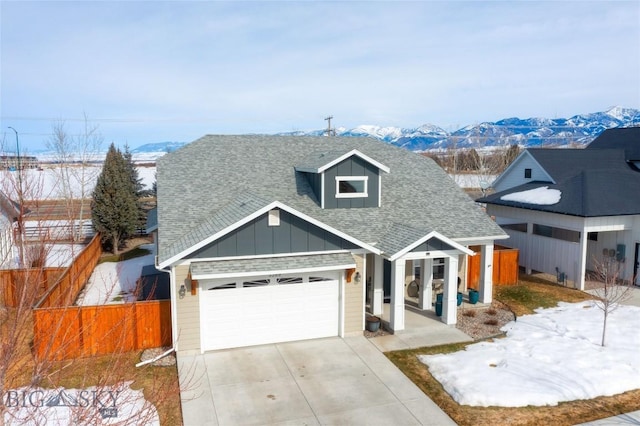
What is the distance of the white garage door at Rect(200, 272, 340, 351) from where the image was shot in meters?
14.7

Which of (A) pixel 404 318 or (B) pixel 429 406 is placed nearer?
(B) pixel 429 406

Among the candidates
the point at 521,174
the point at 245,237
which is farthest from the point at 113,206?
the point at 521,174

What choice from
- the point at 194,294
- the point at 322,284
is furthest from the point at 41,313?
the point at 322,284

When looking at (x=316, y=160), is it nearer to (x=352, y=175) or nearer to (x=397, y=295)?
(x=352, y=175)

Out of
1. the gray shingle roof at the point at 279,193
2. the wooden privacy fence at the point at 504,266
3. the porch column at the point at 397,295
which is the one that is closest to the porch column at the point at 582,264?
the wooden privacy fence at the point at 504,266

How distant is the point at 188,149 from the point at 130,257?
35.6 ft

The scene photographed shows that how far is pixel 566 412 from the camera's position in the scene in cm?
1127

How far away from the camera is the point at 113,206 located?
30219mm

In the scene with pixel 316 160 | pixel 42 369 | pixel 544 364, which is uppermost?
pixel 316 160

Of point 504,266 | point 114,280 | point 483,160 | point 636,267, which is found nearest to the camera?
point 504,266

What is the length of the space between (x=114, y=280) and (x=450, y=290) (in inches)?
637

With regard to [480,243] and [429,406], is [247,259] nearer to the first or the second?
[429,406]

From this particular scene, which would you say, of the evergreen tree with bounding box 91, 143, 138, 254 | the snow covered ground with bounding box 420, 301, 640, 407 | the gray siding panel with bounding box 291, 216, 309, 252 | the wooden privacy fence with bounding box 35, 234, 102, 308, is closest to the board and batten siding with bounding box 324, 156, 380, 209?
the gray siding panel with bounding box 291, 216, 309, 252

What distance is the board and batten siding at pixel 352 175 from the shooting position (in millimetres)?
18250
